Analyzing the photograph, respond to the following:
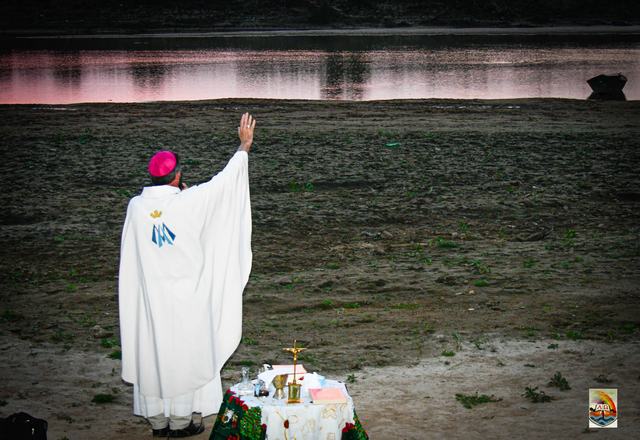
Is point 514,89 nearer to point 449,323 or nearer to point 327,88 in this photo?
point 327,88

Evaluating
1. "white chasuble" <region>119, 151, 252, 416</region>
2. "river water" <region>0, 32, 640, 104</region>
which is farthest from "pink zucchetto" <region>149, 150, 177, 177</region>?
"river water" <region>0, 32, 640, 104</region>

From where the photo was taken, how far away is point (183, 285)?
23.2 feet

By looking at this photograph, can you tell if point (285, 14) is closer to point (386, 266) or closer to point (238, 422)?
point (386, 266)

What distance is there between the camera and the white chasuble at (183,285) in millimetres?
7035

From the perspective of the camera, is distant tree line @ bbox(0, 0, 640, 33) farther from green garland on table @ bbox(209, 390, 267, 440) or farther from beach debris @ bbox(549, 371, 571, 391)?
green garland on table @ bbox(209, 390, 267, 440)

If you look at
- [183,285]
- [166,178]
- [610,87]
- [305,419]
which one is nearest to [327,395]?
[305,419]

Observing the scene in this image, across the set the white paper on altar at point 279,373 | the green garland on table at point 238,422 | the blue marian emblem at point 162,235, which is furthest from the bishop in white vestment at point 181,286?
the green garland on table at point 238,422

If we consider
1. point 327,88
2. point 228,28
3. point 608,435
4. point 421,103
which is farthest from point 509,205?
point 228,28

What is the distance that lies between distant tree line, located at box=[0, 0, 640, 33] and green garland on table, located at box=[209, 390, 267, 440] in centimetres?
10389

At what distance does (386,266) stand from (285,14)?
104825mm

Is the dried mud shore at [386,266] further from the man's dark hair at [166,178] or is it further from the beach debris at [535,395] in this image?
the man's dark hair at [166,178]

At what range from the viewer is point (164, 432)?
733 centimetres

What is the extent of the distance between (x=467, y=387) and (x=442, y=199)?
25.8 ft

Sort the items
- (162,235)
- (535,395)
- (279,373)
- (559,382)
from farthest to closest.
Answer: (559,382) < (535,395) < (162,235) < (279,373)
